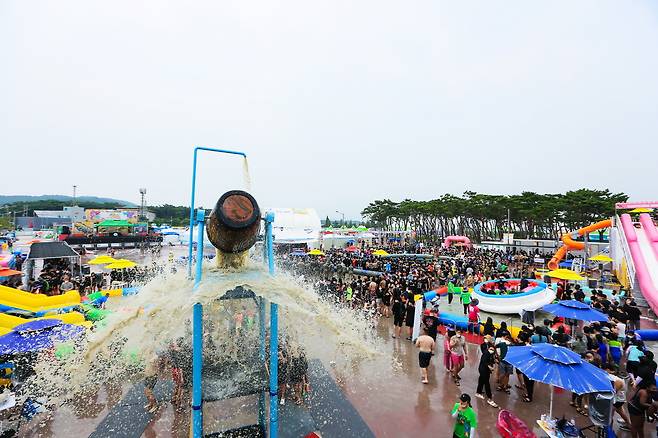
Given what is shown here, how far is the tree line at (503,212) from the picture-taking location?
3966cm

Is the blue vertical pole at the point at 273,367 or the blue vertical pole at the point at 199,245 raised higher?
the blue vertical pole at the point at 199,245

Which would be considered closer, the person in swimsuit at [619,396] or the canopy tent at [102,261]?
the person in swimsuit at [619,396]

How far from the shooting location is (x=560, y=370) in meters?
5.49

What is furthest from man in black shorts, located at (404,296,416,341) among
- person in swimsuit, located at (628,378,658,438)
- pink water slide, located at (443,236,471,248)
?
pink water slide, located at (443,236,471,248)

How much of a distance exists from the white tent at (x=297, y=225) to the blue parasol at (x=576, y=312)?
25164 millimetres

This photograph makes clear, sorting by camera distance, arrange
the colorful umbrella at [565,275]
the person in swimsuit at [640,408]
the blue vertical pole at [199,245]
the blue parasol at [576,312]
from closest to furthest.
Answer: the blue vertical pole at [199,245] → the person in swimsuit at [640,408] → the blue parasol at [576,312] → the colorful umbrella at [565,275]

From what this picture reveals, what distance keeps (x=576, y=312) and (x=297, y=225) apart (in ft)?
104

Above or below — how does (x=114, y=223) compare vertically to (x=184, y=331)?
above

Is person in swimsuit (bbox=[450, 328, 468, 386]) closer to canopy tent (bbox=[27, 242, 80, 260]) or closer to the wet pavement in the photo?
the wet pavement

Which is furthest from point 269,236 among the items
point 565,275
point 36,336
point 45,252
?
point 45,252

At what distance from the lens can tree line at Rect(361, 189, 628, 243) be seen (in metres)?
39.7

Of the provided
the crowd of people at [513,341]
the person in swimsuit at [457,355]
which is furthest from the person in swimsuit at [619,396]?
the person in swimsuit at [457,355]

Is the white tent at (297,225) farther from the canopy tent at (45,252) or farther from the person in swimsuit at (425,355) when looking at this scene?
the person in swimsuit at (425,355)

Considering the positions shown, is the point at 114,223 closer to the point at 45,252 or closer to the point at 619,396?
the point at 45,252
